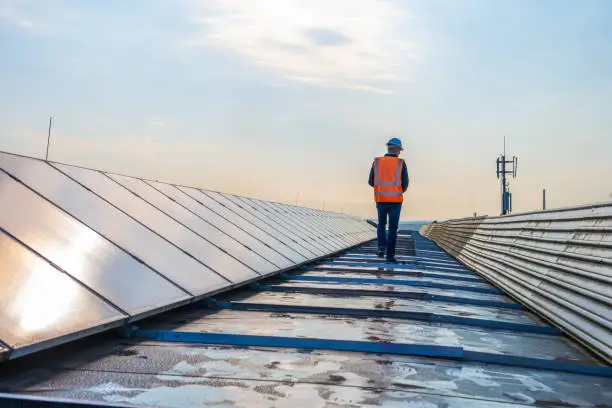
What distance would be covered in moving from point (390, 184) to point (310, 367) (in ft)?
25.4

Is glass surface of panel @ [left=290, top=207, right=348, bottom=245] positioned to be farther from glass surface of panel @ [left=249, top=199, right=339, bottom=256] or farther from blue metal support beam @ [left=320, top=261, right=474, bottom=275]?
blue metal support beam @ [left=320, top=261, right=474, bottom=275]

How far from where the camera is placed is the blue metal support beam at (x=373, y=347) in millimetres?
3844

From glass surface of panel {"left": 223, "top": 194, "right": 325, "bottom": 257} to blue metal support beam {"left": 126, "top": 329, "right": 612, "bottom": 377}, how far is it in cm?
694

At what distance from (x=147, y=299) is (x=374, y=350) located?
6.33ft

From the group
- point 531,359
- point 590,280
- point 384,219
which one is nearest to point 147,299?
point 531,359

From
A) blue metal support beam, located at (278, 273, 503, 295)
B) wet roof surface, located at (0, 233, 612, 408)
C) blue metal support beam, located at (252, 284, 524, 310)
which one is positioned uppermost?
blue metal support beam, located at (278, 273, 503, 295)

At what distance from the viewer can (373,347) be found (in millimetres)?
4129

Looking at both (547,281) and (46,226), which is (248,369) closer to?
(46,226)

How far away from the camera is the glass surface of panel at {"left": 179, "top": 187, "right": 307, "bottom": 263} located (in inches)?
385

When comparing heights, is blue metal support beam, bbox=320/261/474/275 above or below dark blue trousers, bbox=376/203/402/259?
below

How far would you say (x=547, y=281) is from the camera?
600 centimetres

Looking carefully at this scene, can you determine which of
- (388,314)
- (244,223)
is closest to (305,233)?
(244,223)

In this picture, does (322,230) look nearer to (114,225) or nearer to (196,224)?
(196,224)

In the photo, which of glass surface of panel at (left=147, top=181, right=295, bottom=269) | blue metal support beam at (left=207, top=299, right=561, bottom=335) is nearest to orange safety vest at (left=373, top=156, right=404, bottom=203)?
glass surface of panel at (left=147, top=181, right=295, bottom=269)
